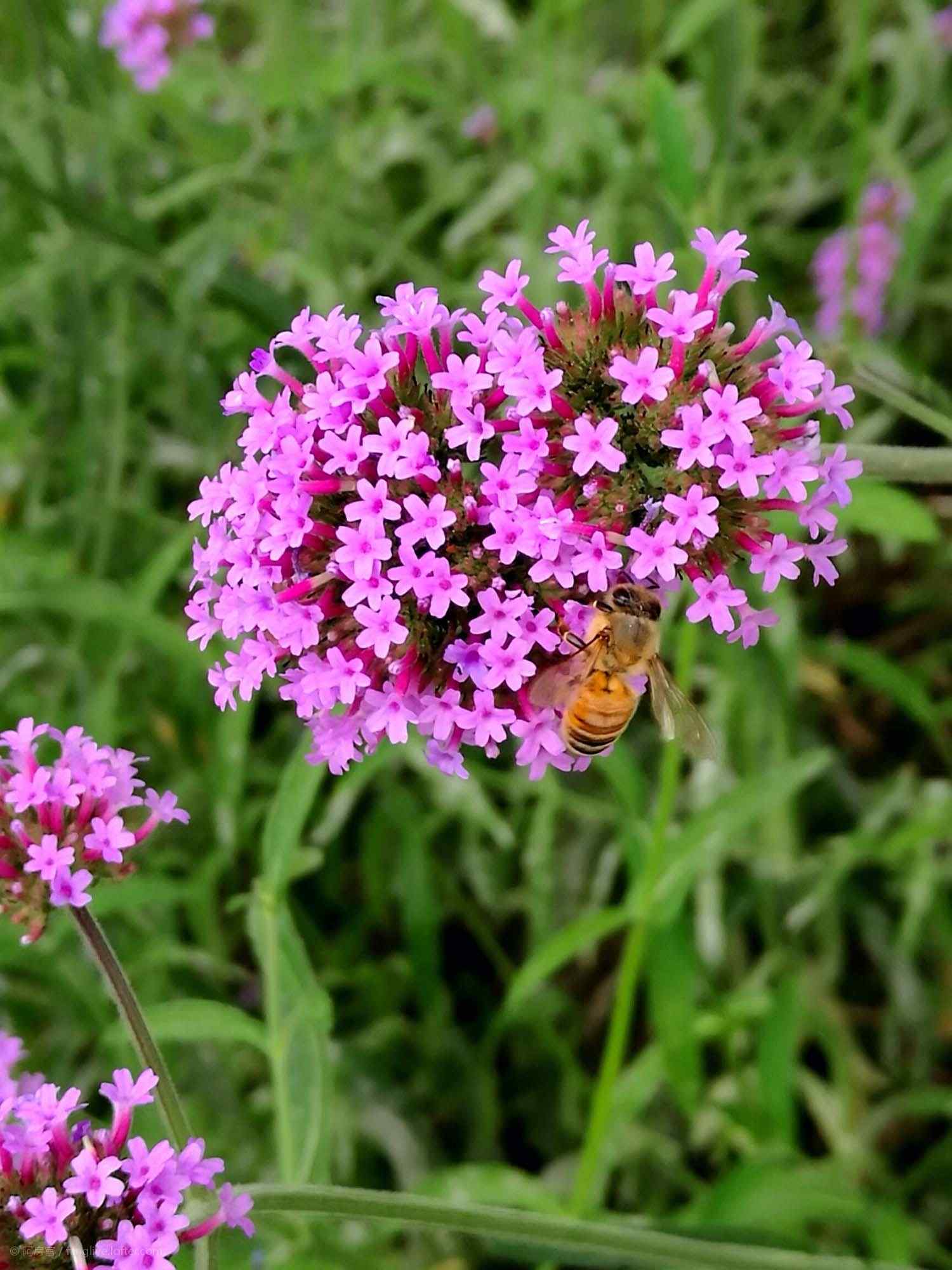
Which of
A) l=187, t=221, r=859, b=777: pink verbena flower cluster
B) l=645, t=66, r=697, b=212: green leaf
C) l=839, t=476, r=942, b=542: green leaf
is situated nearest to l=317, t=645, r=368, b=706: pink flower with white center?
l=187, t=221, r=859, b=777: pink verbena flower cluster

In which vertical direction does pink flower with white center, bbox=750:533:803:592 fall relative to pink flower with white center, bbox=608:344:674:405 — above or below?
below

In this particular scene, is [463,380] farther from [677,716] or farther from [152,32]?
[152,32]

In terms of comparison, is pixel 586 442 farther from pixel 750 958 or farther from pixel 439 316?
pixel 750 958

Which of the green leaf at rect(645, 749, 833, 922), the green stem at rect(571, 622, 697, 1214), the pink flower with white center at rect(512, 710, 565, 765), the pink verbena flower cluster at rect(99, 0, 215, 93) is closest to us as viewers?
the pink flower with white center at rect(512, 710, 565, 765)

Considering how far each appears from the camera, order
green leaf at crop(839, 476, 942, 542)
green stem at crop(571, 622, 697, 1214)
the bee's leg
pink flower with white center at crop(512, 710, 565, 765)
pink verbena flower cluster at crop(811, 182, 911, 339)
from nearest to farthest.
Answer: pink flower with white center at crop(512, 710, 565, 765), the bee's leg, green leaf at crop(839, 476, 942, 542), green stem at crop(571, 622, 697, 1214), pink verbena flower cluster at crop(811, 182, 911, 339)

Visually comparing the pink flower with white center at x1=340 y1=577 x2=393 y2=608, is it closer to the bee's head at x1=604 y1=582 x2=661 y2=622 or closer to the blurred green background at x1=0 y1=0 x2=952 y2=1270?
the bee's head at x1=604 y1=582 x2=661 y2=622

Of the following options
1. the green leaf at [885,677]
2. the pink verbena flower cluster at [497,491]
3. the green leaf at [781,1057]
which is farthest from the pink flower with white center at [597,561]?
the green leaf at [885,677]
